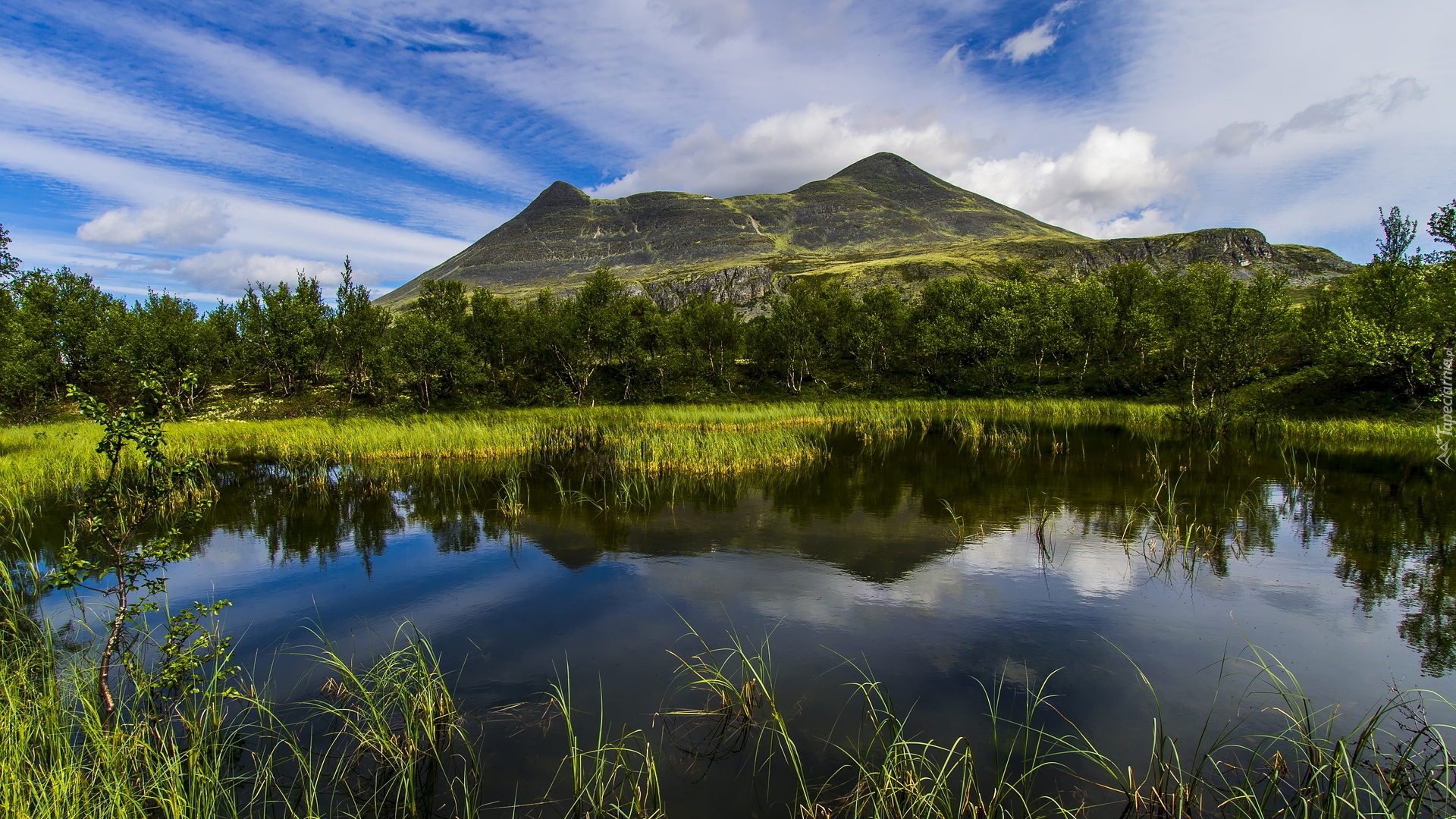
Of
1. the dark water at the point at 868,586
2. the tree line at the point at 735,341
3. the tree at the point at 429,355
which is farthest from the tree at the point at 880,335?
the dark water at the point at 868,586

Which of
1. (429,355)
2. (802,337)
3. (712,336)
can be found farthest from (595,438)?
(712,336)

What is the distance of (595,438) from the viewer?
102ft

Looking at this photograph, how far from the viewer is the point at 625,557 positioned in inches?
521

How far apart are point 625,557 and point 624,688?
18.4ft

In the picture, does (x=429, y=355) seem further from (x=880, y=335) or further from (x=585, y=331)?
(x=880, y=335)

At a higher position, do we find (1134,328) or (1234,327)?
(1134,328)

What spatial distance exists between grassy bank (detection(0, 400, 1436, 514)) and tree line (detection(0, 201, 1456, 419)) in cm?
844

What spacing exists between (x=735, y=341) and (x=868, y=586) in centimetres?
5616

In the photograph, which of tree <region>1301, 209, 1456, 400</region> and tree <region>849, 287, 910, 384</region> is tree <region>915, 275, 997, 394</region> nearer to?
tree <region>849, 287, 910, 384</region>

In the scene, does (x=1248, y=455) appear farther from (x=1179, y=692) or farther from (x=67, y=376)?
(x=67, y=376)

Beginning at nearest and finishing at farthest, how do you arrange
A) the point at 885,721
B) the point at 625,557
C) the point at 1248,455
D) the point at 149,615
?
the point at 885,721
the point at 149,615
the point at 625,557
the point at 1248,455

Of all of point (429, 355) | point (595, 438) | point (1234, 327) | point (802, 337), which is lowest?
point (595, 438)

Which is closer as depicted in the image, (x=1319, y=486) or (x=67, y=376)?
(x=1319, y=486)

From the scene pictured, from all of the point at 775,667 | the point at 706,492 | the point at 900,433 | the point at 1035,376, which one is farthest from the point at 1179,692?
the point at 1035,376
